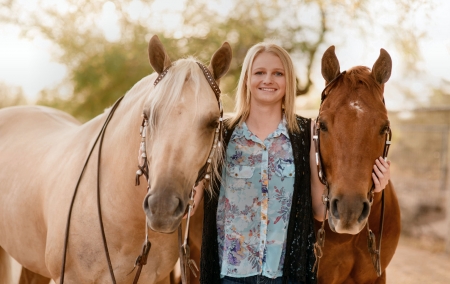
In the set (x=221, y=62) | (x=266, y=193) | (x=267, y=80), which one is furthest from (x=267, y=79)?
(x=266, y=193)

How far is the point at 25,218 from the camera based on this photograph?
2750mm

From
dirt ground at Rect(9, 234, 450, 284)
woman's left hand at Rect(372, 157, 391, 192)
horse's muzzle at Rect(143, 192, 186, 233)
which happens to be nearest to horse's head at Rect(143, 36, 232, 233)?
horse's muzzle at Rect(143, 192, 186, 233)

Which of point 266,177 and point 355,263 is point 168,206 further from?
point 355,263

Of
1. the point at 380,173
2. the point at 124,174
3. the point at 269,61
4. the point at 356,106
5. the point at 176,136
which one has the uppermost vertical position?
the point at 269,61

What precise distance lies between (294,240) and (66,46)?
5.73 metres

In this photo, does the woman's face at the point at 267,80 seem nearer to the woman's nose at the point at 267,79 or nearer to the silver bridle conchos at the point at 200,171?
the woman's nose at the point at 267,79

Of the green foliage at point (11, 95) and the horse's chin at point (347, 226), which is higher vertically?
the green foliage at point (11, 95)

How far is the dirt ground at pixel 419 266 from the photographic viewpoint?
5.18 meters

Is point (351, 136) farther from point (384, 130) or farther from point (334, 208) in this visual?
point (334, 208)

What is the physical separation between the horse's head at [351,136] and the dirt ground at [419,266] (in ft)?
12.1

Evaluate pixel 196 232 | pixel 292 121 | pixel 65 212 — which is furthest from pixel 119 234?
pixel 292 121

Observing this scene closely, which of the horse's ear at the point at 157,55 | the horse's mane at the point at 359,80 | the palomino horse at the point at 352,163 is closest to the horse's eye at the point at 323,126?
the palomino horse at the point at 352,163

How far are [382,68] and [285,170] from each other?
2.51ft

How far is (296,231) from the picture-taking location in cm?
212
